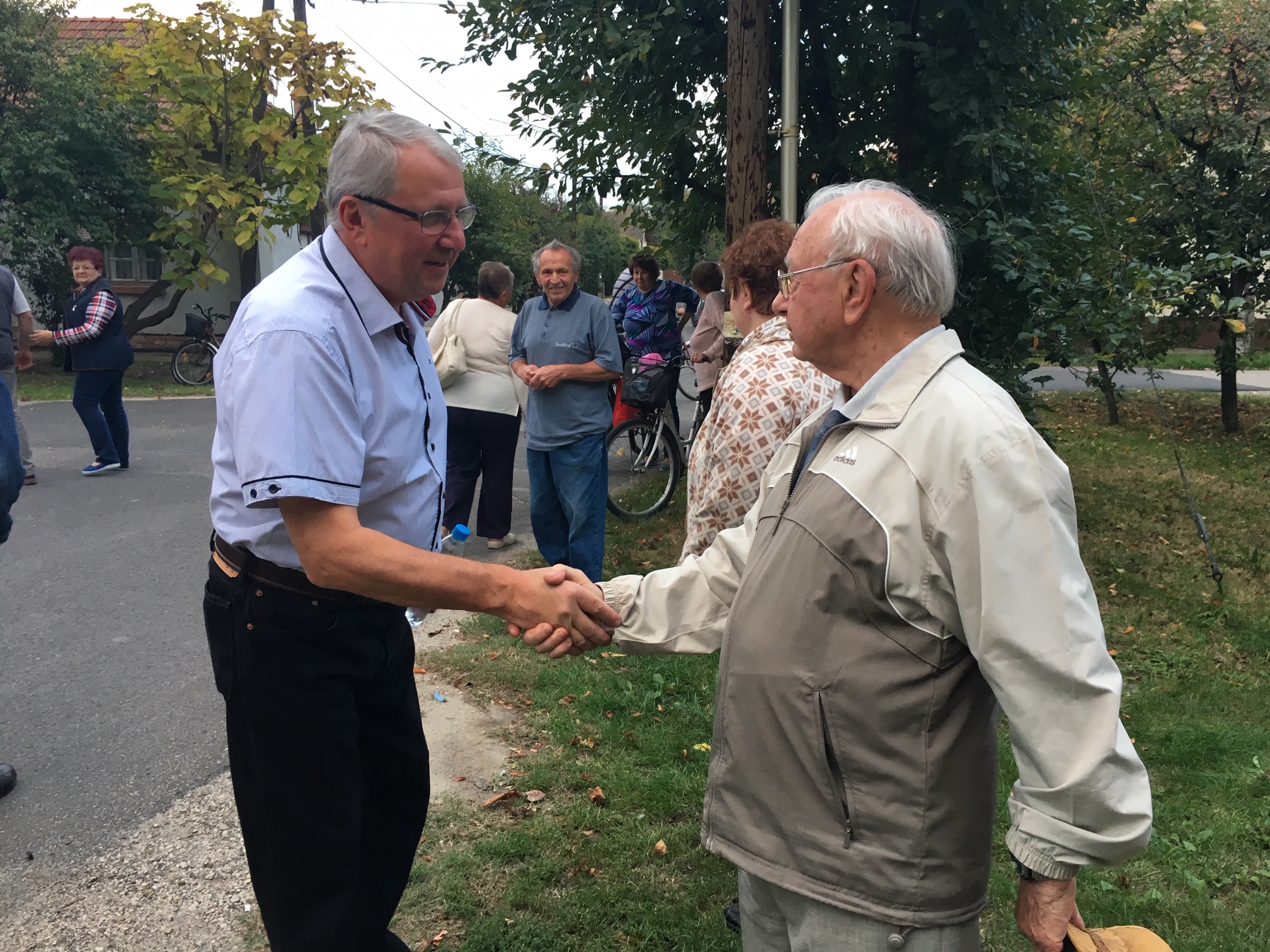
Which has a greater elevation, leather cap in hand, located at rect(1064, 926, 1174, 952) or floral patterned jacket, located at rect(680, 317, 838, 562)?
floral patterned jacket, located at rect(680, 317, 838, 562)

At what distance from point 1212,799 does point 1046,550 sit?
9.92 feet

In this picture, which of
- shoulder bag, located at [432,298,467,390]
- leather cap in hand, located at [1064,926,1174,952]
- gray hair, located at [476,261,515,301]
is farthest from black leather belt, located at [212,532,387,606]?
gray hair, located at [476,261,515,301]

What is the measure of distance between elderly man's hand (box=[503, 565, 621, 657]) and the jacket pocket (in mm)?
800

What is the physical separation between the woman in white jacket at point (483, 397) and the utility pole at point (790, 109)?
79.7 inches

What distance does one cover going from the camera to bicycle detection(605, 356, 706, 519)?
325 inches

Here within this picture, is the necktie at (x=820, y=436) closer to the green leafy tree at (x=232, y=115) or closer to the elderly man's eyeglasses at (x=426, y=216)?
the elderly man's eyeglasses at (x=426, y=216)

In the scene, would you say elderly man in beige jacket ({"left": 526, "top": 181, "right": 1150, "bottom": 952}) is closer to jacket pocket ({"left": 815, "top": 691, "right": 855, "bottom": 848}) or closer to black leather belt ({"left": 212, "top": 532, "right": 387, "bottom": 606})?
jacket pocket ({"left": 815, "top": 691, "right": 855, "bottom": 848})

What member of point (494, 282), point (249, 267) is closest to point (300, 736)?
point (494, 282)

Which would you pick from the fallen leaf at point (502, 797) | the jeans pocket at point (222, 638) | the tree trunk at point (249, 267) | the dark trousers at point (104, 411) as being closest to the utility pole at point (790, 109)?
the fallen leaf at point (502, 797)

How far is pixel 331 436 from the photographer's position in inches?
78.2

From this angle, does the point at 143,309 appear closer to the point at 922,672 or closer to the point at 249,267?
the point at 249,267

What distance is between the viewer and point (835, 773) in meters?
1.76

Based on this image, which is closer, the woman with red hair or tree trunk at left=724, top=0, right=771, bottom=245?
tree trunk at left=724, top=0, right=771, bottom=245

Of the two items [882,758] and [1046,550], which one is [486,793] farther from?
[1046,550]
